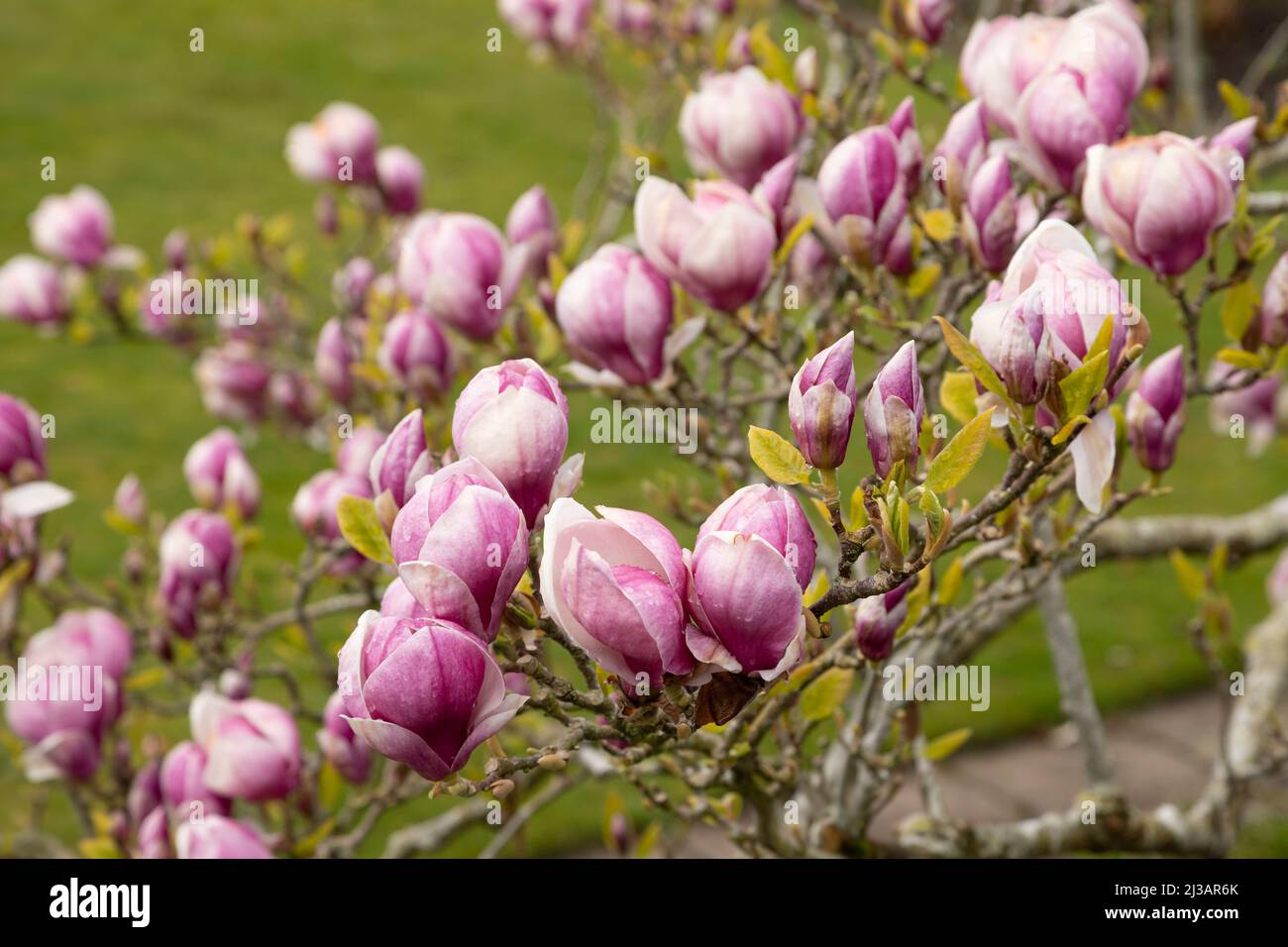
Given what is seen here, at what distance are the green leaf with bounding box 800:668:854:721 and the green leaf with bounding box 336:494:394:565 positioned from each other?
455 millimetres

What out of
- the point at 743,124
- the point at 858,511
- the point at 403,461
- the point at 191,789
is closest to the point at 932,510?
the point at 858,511

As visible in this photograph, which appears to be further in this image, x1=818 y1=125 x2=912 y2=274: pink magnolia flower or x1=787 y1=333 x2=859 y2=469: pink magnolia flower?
x1=818 y1=125 x2=912 y2=274: pink magnolia flower

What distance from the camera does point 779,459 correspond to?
3.06 feet

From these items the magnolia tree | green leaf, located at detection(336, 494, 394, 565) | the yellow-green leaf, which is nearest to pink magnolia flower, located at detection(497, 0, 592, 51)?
the magnolia tree

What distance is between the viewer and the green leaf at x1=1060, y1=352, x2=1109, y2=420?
2.98 feet

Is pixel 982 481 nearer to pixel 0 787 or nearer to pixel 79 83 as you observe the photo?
pixel 0 787

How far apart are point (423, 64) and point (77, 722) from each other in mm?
9308

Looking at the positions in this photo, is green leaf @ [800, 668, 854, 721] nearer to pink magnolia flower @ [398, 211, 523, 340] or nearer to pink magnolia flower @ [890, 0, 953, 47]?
pink magnolia flower @ [398, 211, 523, 340]

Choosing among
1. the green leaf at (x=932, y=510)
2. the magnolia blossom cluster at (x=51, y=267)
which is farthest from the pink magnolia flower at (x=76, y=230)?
the green leaf at (x=932, y=510)

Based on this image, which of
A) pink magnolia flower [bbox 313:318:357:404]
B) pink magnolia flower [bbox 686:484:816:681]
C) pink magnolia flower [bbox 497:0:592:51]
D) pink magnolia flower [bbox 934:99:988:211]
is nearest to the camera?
pink magnolia flower [bbox 686:484:816:681]

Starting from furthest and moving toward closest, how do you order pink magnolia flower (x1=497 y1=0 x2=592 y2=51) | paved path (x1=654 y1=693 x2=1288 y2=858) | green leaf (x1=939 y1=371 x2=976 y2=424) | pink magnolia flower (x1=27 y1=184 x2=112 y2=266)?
paved path (x1=654 y1=693 x2=1288 y2=858) < pink magnolia flower (x1=497 y1=0 x2=592 y2=51) < pink magnolia flower (x1=27 y1=184 x2=112 y2=266) < green leaf (x1=939 y1=371 x2=976 y2=424)

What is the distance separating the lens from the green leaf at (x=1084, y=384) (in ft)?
2.98
